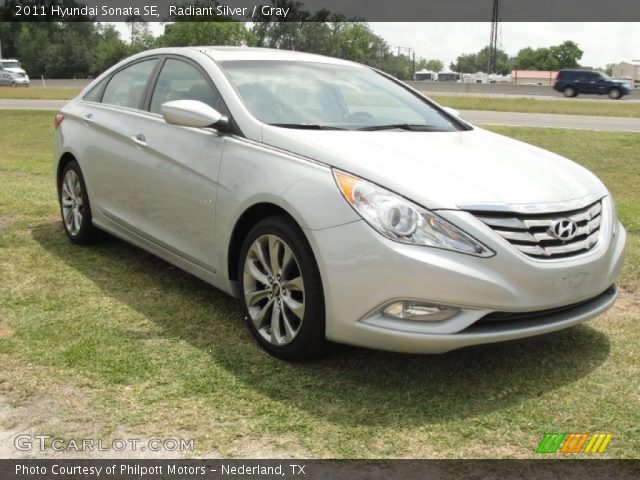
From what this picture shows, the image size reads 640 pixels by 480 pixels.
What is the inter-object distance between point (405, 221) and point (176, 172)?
172 centimetres

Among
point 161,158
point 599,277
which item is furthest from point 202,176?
point 599,277

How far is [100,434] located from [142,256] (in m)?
2.89

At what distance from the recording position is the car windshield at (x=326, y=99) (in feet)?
13.5

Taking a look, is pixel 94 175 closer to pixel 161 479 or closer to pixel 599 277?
pixel 161 479

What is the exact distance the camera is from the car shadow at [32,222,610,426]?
10.6 ft

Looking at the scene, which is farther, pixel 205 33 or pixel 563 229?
pixel 205 33

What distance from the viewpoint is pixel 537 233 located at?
327 centimetres

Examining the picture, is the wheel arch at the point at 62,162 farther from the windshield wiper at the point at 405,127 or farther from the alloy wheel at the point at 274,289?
the windshield wiper at the point at 405,127

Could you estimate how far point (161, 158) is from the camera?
4.50 metres

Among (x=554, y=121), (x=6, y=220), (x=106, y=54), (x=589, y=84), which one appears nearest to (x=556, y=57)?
(x=106, y=54)

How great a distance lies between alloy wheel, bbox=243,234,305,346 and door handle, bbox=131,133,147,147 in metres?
1.39

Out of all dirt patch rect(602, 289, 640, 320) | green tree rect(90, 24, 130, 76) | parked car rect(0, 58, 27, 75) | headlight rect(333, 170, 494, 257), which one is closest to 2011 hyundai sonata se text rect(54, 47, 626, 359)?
headlight rect(333, 170, 494, 257)

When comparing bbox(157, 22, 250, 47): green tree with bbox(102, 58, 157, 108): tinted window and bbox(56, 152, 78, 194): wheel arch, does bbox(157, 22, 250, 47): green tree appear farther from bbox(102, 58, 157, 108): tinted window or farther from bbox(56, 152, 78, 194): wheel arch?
bbox(102, 58, 157, 108): tinted window

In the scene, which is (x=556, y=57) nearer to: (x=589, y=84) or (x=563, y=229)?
(x=589, y=84)
